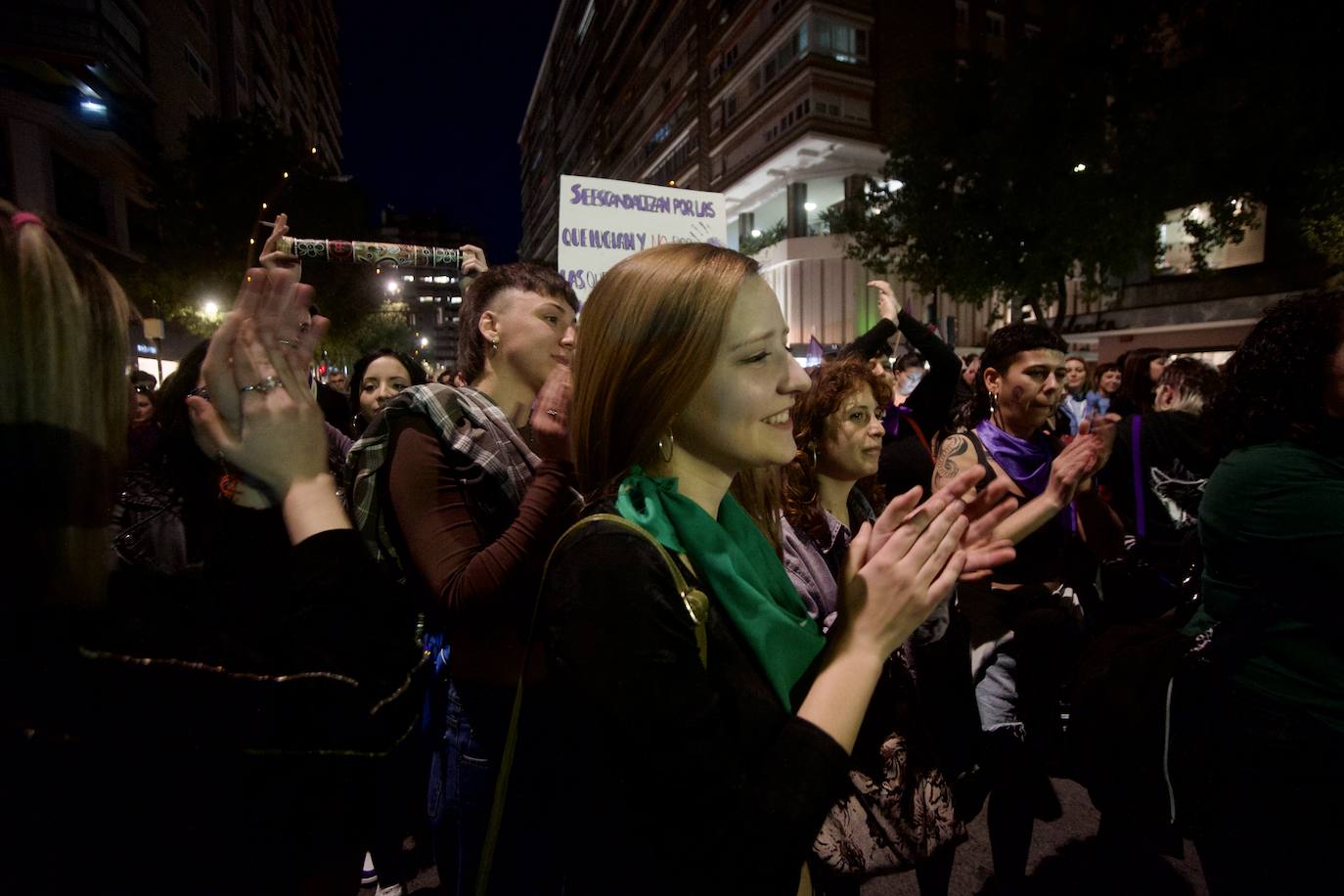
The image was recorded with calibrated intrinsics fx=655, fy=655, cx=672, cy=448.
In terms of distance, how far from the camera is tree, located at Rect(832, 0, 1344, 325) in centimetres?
1495

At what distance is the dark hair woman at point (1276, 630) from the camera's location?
168cm

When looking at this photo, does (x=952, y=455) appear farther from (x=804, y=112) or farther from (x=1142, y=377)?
(x=804, y=112)

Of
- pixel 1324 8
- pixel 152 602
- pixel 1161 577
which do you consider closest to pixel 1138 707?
pixel 1161 577

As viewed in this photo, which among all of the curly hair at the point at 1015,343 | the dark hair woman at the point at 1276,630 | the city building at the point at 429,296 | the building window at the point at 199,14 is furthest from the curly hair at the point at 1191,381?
the city building at the point at 429,296

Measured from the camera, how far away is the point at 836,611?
52.2 inches

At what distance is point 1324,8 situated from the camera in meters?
13.9

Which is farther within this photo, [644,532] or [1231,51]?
[1231,51]

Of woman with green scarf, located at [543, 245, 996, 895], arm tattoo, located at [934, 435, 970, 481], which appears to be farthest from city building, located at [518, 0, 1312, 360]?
woman with green scarf, located at [543, 245, 996, 895]

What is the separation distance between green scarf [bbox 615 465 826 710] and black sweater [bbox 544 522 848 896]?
5cm

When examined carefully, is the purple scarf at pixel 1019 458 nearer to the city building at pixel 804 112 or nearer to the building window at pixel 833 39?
the city building at pixel 804 112

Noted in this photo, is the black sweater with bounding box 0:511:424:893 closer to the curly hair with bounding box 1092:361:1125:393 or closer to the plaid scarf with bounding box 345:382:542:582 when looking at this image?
the plaid scarf with bounding box 345:382:542:582

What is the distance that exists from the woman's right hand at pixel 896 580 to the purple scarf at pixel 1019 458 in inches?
96.9

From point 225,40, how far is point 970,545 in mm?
43914

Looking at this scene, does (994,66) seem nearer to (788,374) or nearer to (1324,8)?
(1324,8)
